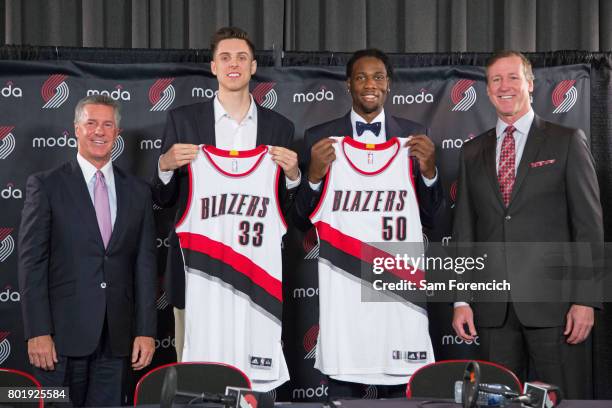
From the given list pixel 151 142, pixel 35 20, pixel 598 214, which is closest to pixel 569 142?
pixel 598 214

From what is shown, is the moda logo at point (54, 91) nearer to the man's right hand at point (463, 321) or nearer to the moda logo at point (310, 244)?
the moda logo at point (310, 244)

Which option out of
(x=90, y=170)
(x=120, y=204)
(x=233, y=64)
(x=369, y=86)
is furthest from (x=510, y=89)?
(x=90, y=170)

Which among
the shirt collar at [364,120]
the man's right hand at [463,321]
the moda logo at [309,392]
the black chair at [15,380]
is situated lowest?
the moda logo at [309,392]

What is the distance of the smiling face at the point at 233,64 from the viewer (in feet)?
14.1

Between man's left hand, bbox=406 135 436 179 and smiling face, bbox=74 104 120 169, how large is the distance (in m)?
1.53

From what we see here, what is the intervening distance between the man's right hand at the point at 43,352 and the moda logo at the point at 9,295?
103cm

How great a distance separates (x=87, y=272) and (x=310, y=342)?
1543 mm

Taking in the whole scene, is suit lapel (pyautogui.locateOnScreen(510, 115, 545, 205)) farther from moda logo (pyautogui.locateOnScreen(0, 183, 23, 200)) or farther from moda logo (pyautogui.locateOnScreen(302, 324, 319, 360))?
moda logo (pyautogui.locateOnScreen(0, 183, 23, 200))

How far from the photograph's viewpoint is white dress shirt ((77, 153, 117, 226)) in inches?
161

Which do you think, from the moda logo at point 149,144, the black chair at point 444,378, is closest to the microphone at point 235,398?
the black chair at point 444,378

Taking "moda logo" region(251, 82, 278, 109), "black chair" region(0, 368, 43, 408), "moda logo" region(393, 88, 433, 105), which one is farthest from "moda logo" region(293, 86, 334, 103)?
"black chair" region(0, 368, 43, 408)

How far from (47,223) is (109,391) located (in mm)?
869

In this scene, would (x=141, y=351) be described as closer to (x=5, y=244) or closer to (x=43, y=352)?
(x=43, y=352)

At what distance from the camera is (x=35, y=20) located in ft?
18.6
